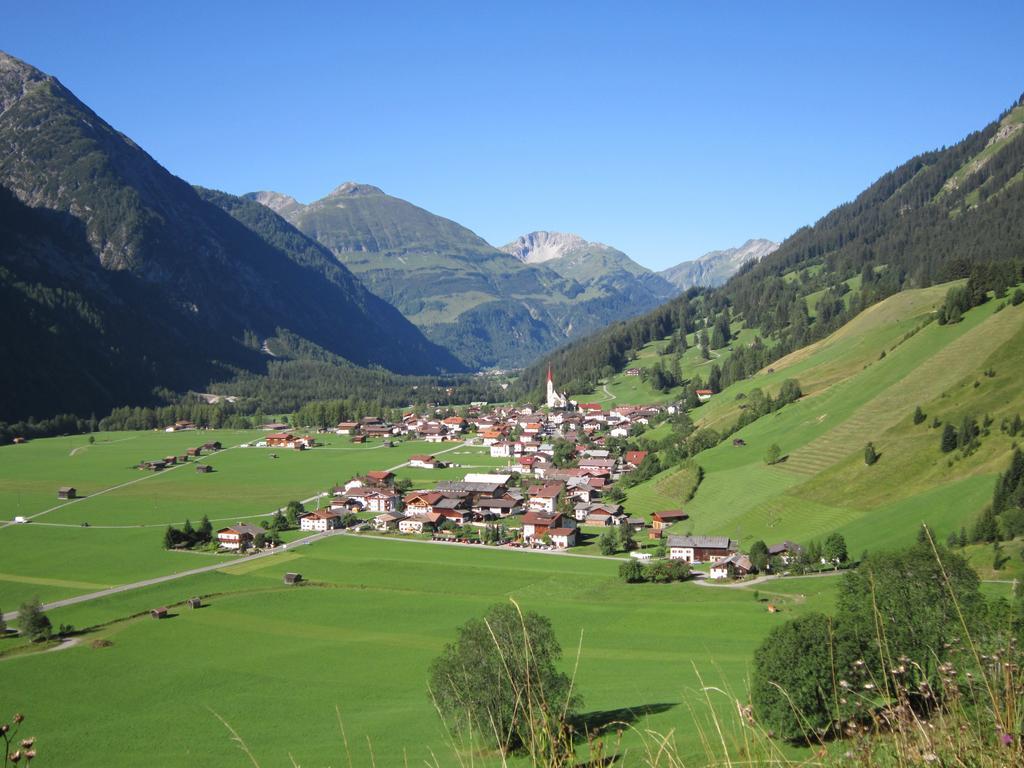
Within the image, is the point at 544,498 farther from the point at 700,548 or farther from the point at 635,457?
the point at 700,548

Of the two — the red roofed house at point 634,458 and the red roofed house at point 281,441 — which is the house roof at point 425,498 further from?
the red roofed house at point 281,441

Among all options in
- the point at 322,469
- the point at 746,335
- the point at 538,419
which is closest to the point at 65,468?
the point at 322,469

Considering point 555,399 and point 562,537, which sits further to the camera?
point 555,399

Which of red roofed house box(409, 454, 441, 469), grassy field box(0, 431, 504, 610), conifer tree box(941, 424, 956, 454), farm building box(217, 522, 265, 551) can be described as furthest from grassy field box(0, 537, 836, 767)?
red roofed house box(409, 454, 441, 469)

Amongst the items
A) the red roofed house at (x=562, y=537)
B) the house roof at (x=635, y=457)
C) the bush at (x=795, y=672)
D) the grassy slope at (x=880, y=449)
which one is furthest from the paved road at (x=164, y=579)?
the house roof at (x=635, y=457)

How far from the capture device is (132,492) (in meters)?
95.2

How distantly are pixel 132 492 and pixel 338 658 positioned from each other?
66.3 m

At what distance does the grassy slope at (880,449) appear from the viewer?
190 feet

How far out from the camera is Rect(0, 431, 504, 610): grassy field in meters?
61.5

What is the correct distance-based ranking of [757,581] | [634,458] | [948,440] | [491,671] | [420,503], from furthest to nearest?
1. [634,458]
2. [420,503]
3. [948,440]
4. [757,581]
5. [491,671]

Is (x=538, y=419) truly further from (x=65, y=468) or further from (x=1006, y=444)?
(x=1006, y=444)

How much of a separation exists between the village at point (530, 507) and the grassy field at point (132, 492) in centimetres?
520

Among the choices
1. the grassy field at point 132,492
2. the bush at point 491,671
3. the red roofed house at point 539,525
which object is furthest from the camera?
the red roofed house at point 539,525

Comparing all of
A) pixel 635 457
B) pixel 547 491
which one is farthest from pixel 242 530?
pixel 635 457
